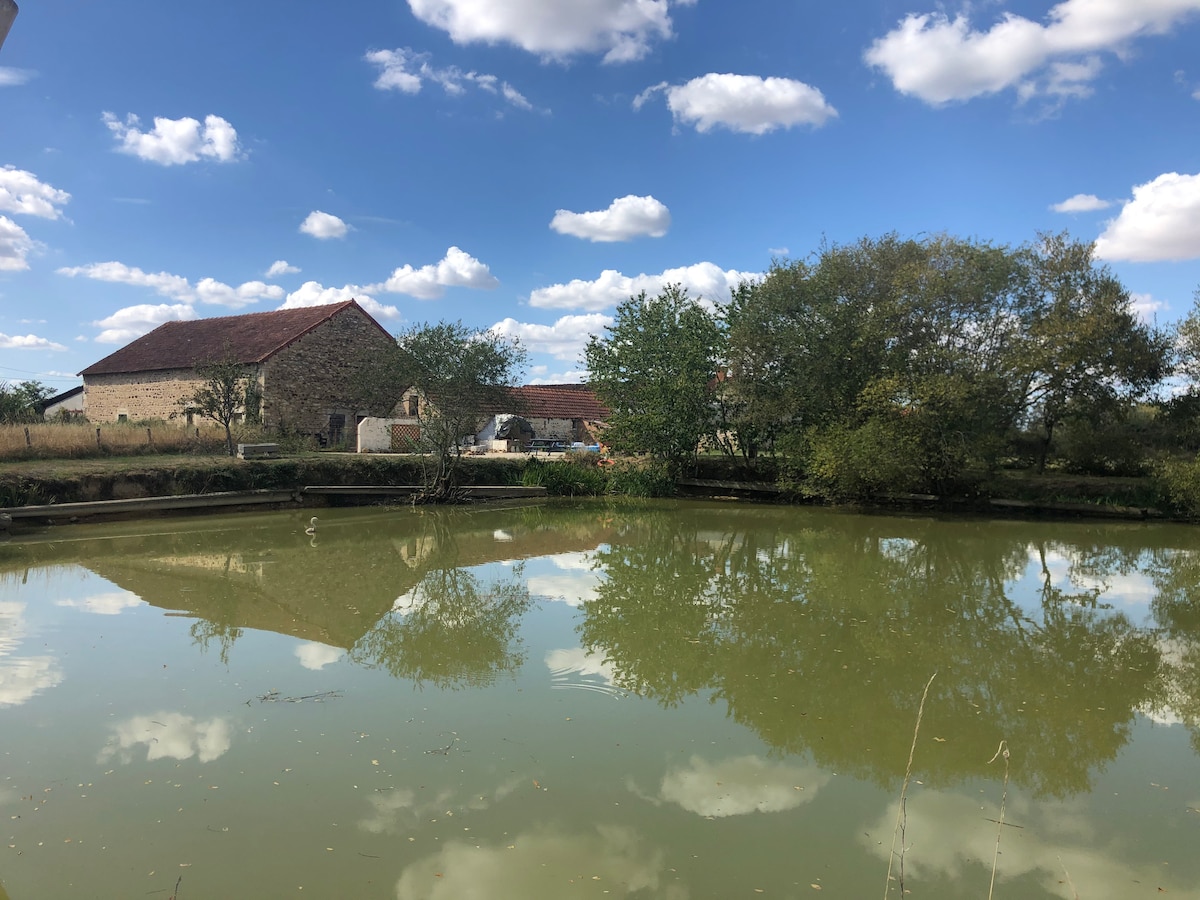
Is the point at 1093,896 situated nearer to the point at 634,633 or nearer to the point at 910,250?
the point at 634,633

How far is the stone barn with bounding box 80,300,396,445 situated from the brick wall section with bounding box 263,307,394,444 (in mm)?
33

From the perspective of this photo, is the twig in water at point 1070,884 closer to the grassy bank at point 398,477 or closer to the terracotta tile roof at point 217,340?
the grassy bank at point 398,477

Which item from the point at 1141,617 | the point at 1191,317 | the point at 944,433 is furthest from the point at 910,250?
the point at 1141,617

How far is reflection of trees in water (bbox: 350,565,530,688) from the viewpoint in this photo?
6.09 meters

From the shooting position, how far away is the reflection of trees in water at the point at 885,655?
480 cm

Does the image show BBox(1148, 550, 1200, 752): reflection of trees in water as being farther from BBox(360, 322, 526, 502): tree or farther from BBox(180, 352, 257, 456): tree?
BBox(180, 352, 257, 456): tree

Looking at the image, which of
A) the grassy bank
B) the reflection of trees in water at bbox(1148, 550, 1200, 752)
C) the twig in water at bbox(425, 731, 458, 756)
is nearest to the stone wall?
the grassy bank

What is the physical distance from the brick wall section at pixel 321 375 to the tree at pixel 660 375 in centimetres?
783

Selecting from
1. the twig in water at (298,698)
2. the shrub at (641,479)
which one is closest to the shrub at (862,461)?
the shrub at (641,479)

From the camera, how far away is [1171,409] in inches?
752

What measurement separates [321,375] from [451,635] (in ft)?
69.4

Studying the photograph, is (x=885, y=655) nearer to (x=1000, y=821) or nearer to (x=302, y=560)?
(x=1000, y=821)

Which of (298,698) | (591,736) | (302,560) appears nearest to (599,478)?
(302,560)

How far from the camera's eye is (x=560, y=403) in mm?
32406
